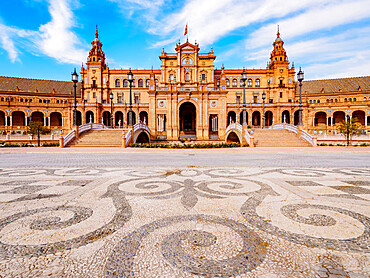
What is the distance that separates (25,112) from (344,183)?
62048mm

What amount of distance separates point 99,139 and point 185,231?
71.6 feet

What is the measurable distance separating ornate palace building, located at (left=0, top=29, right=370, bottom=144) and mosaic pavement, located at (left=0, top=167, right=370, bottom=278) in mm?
35453

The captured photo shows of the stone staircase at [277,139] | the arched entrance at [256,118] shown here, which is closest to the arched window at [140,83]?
the arched entrance at [256,118]

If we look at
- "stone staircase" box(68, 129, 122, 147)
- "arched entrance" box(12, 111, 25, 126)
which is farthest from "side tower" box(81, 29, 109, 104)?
"stone staircase" box(68, 129, 122, 147)

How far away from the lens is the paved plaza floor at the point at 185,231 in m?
1.80

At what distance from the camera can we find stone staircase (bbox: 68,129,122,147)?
20278 millimetres

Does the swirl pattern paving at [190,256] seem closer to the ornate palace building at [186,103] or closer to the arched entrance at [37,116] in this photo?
the ornate palace building at [186,103]

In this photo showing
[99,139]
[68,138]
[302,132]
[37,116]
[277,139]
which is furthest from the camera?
[37,116]

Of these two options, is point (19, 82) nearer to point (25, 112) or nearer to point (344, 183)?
point (25, 112)

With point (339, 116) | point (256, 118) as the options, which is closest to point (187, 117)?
point (256, 118)

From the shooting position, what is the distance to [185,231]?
248 centimetres

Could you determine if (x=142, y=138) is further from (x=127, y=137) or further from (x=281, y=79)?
(x=281, y=79)

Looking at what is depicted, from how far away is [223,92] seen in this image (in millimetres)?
32531

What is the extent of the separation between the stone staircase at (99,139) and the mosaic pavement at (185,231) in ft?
55.7
